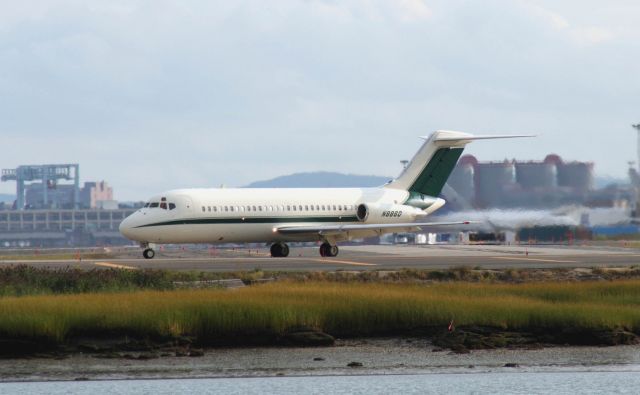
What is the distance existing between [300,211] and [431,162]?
8.34 m

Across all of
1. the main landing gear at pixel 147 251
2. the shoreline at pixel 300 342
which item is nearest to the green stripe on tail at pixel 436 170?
the main landing gear at pixel 147 251

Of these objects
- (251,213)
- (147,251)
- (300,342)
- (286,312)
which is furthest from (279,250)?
A: (300,342)

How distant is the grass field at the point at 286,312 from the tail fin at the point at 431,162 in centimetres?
3280

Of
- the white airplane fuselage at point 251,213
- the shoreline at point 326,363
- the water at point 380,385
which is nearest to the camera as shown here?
the water at point 380,385

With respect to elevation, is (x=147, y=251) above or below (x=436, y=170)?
below

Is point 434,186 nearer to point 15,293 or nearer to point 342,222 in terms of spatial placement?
point 342,222

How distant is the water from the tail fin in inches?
1557

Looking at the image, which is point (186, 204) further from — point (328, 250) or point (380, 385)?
point (380, 385)

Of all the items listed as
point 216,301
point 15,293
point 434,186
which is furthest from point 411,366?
point 434,186

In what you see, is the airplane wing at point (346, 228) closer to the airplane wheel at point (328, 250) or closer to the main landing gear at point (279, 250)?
the airplane wheel at point (328, 250)

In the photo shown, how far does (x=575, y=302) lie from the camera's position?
108ft

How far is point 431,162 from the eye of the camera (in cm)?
6612

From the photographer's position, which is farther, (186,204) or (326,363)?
(186,204)

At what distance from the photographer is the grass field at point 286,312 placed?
28766 millimetres
